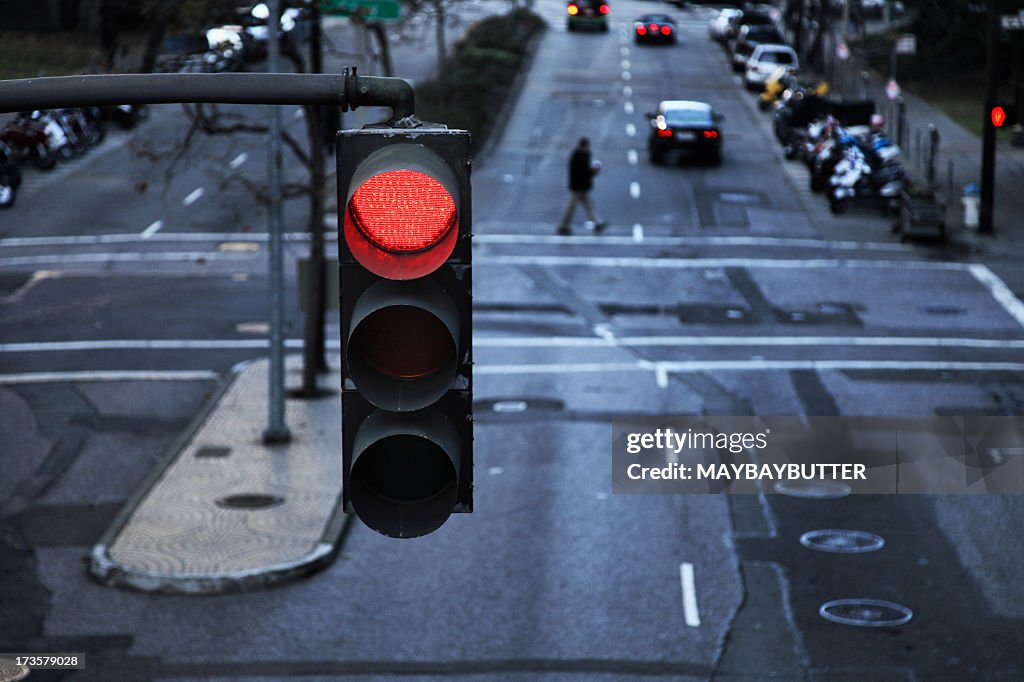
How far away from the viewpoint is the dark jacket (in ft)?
103

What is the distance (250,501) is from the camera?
54.7 ft

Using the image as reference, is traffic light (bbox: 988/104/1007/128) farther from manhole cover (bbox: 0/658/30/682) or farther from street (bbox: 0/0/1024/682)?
manhole cover (bbox: 0/658/30/682)

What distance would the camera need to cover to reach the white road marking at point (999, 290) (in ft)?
82.4

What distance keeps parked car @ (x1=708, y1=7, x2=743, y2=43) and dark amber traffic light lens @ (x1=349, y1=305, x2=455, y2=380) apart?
6819 centimetres

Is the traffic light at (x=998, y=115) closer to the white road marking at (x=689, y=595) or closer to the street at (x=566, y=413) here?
the street at (x=566, y=413)

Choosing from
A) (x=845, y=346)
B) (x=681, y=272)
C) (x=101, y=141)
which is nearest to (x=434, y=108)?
(x=101, y=141)

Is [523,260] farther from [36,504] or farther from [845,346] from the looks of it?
[36,504]

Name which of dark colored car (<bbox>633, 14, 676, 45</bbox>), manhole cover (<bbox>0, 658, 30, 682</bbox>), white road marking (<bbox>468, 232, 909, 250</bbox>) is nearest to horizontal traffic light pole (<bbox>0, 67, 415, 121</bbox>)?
manhole cover (<bbox>0, 658, 30, 682</bbox>)

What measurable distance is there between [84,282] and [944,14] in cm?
2784

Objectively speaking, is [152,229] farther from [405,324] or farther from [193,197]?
[405,324]

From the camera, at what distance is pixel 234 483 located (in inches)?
683

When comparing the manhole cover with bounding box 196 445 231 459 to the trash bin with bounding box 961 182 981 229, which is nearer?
the manhole cover with bounding box 196 445 231 459

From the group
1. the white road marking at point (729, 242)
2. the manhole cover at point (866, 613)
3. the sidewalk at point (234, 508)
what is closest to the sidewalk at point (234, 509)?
the sidewalk at point (234, 508)

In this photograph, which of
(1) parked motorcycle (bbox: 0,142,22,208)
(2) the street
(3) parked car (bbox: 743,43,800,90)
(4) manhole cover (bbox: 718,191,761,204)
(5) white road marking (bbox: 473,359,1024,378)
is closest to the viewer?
(2) the street
